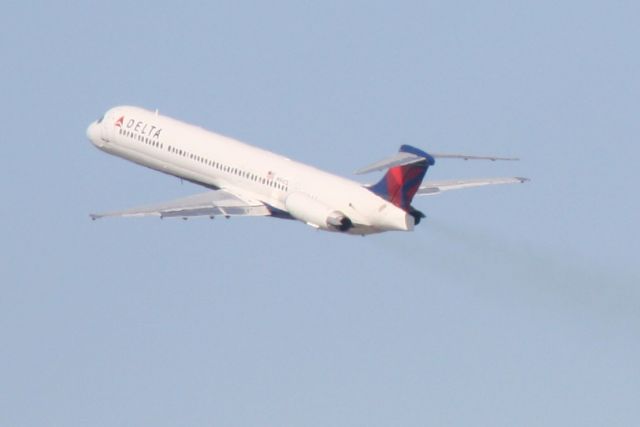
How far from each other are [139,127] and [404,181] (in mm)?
21834

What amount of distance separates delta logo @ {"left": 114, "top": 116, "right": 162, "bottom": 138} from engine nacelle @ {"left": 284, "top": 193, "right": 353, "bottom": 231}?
13477 mm

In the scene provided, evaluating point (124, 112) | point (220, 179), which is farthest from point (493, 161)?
point (124, 112)

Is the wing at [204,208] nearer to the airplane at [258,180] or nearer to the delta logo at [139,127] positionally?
the airplane at [258,180]

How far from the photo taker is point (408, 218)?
375 feet

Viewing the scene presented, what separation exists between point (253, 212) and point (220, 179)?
4.24 metres

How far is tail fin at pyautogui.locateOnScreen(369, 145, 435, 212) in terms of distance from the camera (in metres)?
114

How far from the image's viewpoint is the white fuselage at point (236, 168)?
4564 inches

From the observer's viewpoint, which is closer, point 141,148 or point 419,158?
point 419,158

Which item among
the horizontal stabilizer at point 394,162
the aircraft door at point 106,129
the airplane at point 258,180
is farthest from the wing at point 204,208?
the aircraft door at point 106,129

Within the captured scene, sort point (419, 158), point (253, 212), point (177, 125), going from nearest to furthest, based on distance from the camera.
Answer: point (419, 158) → point (253, 212) → point (177, 125)

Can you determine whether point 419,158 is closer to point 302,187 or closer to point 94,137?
point 302,187

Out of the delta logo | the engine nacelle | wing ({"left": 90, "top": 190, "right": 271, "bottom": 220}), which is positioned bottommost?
the engine nacelle

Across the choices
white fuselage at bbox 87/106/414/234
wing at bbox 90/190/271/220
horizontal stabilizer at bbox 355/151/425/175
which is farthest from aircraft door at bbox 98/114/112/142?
horizontal stabilizer at bbox 355/151/425/175

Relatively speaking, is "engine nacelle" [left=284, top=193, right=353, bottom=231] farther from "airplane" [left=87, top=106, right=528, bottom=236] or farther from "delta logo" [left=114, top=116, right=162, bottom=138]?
"delta logo" [left=114, top=116, right=162, bottom=138]
